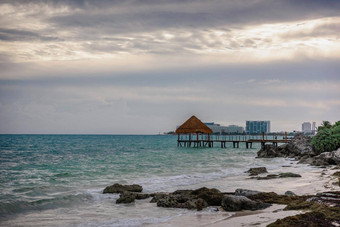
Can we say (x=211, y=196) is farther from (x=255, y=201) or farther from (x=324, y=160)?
(x=324, y=160)

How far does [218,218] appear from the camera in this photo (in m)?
9.94

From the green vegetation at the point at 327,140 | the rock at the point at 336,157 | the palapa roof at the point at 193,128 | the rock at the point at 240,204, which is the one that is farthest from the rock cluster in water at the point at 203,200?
Result: the palapa roof at the point at 193,128

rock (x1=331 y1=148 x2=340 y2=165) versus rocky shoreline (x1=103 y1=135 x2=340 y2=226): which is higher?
rock (x1=331 y1=148 x2=340 y2=165)

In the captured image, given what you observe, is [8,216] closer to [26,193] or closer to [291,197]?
[26,193]

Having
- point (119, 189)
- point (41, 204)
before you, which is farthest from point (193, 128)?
point (41, 204)

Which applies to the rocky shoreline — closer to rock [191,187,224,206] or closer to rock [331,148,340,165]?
rock [191,187,224,206]

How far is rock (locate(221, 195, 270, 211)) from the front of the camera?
10742 mm

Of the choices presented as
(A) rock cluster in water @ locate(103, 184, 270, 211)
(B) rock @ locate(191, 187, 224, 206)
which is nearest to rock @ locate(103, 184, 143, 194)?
(A) rock cluster in water @ locate(103, 184, 270, 211)

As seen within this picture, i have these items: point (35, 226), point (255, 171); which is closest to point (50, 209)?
point (35, 226)

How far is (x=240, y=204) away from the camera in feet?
35.4

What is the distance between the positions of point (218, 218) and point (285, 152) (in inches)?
1367

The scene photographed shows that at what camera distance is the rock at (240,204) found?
10.7 metres

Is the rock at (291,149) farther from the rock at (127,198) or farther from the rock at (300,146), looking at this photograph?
the rock at (127,198)

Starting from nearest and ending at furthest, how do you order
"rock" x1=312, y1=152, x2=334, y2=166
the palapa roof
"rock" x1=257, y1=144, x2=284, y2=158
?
"rock" x1=312, y1=152, x2=334, y2=166 < "rock" x1=257, y1=144, x2=284, y2=158 < the palapa roof
